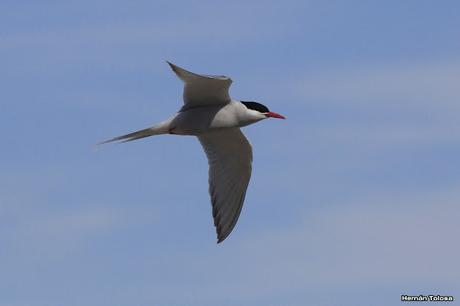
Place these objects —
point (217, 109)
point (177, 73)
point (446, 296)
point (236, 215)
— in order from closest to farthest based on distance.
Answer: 1. point (446, 296)
2. point (177, 73)
3. point (217, 109)
4. point (236, 215)

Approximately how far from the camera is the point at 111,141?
38.0ft

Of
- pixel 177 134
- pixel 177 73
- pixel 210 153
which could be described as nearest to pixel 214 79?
pixel 177 73

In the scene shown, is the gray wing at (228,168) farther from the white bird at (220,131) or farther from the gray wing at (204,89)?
the gray wing at (204,89)

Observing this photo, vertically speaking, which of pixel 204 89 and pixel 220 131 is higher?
pixel 204 89

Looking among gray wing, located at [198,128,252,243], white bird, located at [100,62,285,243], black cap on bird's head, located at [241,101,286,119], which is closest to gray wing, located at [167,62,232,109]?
white bird, located at [100,62,285,243]

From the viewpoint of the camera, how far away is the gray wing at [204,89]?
10.7m

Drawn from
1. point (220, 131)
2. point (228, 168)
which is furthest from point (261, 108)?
point (228, 168)

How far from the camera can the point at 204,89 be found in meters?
11.3

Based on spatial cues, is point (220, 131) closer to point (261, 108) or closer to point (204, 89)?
point (261, 108)

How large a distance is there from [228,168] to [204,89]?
1.94 metres

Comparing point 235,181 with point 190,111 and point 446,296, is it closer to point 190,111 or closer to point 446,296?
point 190,111

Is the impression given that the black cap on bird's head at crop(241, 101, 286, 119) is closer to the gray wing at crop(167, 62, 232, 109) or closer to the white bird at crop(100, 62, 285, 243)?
the white bird at crop(100, 62, 285, 243)

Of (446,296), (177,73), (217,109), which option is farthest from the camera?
(217,109)

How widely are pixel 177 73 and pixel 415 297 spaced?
4.00m
